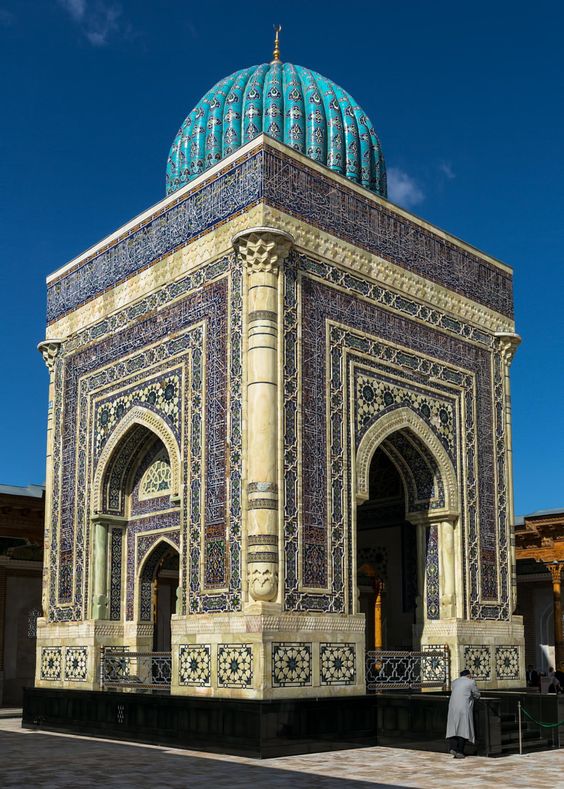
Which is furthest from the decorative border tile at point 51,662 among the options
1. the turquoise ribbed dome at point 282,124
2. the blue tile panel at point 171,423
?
the turquoise ribbed dome at point 282,124

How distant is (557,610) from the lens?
1656 cm

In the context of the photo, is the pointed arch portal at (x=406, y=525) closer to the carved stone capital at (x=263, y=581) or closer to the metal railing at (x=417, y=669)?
the metal railing at (x=417, y=669)

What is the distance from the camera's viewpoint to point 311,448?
9.69 m

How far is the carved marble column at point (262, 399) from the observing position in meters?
9.04

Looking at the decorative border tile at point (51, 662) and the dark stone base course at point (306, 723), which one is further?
the decorative border tile at point (51, 662)

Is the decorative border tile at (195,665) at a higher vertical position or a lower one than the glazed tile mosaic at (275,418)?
lower

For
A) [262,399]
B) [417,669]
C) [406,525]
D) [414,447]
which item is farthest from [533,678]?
[262,399]

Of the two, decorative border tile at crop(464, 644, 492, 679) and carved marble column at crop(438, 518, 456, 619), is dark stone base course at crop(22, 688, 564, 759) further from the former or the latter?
carved marble column at crop(438, 518, 456, 619)

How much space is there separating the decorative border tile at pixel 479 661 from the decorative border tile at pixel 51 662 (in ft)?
15.3

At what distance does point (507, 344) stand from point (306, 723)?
18.8ft

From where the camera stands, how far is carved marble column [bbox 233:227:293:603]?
904cm

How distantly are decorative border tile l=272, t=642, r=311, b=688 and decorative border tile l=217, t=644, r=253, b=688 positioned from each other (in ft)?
0.73

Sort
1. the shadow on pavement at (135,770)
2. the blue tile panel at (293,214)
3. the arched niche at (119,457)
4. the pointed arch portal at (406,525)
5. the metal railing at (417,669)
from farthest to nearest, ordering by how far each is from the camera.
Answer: the arched niche at (119,457)
the pointed arch portal at (406,525)
the metal railing at (417,669)
the blue tile panel at (293,214)
the shadow on pavement at (135,770)

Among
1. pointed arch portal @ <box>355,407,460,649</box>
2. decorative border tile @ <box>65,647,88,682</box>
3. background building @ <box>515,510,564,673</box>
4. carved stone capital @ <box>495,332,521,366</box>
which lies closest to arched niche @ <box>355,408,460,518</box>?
pointed arch portal @ <box>355,407,460,649</box>
